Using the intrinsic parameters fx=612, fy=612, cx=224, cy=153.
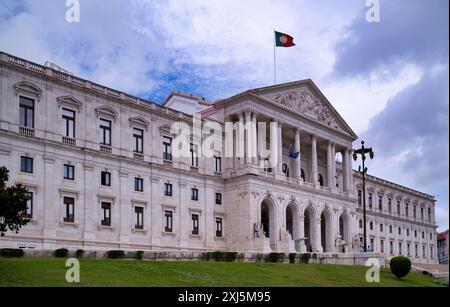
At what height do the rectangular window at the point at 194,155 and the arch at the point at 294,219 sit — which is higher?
the rectangular window at the point at 194,155

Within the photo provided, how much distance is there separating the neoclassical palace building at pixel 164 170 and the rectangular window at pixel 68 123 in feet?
0.29

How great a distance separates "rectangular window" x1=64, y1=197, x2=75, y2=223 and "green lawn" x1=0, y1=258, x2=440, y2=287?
13200mm

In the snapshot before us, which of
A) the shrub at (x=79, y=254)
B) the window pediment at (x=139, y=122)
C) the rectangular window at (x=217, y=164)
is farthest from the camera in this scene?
the rectangular window at (x=217, y=164)

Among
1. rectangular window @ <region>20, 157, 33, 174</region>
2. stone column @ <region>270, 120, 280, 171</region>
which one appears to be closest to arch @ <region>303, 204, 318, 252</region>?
stone column @ <region>270, 120, 280, 171</region>

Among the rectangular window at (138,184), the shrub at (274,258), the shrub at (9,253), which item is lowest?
the shrub at (274,258)

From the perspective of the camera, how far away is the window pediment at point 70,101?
5075cm

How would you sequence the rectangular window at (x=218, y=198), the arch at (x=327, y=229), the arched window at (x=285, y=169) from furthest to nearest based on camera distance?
the arch at (x=327, y=229) → the arched window at (x=285, y=169) → the rectangular window at (x=218, y=198)

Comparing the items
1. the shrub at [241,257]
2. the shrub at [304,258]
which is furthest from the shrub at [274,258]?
the shrub at [304,258]

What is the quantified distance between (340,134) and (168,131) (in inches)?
1052

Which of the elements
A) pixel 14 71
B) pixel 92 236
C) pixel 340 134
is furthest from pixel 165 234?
pixel 340 134

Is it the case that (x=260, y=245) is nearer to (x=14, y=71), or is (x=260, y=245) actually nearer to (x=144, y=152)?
(x=144, y=152)

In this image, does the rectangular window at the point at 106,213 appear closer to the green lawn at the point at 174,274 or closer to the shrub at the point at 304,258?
the green lawn at the point at 174,274

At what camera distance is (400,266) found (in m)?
48.0

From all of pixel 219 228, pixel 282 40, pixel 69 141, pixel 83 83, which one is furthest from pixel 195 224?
pixel 282 40
